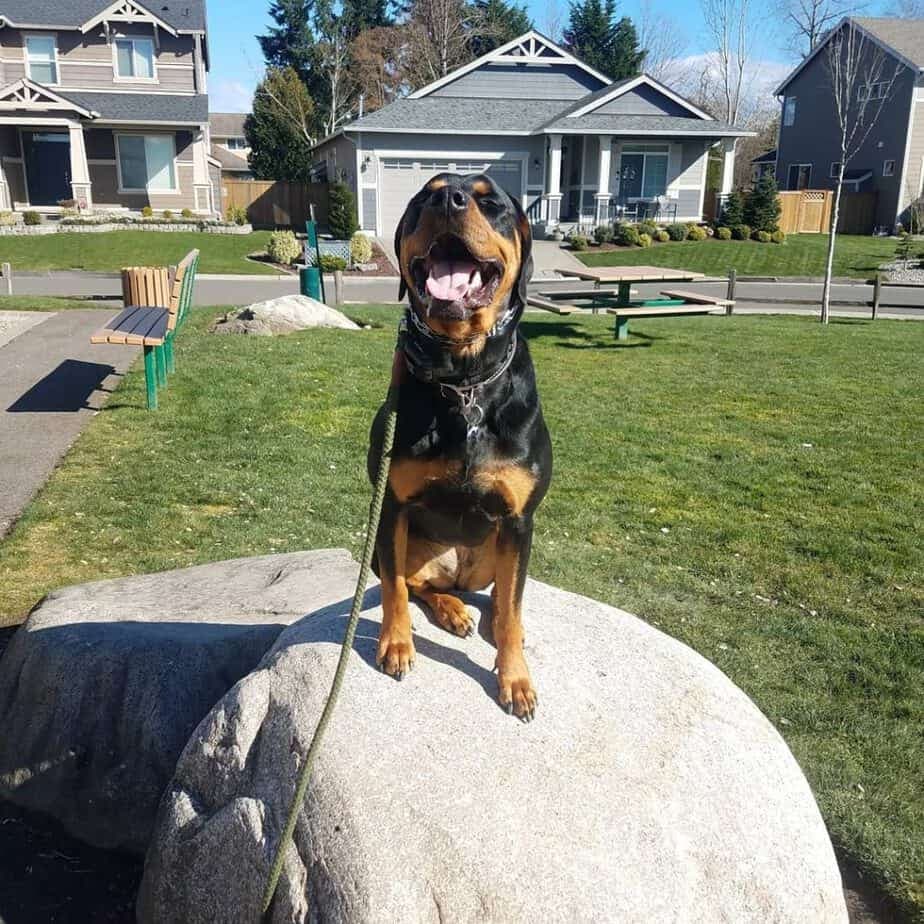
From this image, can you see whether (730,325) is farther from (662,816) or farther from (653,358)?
(662,816)

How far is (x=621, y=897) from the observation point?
2494 millimetres

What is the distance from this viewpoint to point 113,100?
117 ft

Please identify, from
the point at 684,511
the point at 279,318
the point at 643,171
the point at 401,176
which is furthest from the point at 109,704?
the point at 643,171

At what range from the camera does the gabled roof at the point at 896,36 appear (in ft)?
125

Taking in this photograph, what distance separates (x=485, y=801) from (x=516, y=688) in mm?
426

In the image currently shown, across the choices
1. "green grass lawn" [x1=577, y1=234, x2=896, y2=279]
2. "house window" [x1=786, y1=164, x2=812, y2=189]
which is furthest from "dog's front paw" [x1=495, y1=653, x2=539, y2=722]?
"house window" [x1=786, y1=164, x2=812, y2=189]

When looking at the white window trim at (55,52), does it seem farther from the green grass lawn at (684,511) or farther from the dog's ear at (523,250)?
the dog's ear at (523,250)

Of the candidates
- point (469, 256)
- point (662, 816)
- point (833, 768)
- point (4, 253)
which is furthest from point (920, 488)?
point (4, 253)

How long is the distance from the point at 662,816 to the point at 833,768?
5.00ft

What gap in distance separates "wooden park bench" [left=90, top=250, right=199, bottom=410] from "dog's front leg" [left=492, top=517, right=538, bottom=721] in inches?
251

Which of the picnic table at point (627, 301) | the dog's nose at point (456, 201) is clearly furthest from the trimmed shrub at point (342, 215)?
the dog's nose at point (456, 201)

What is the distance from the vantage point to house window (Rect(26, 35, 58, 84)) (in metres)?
35.4

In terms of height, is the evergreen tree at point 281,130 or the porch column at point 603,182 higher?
the evergreen tree at point 281,130

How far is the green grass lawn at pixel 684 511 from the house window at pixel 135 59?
29610 mm
